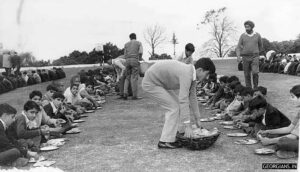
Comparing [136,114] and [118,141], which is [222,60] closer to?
[136,114]

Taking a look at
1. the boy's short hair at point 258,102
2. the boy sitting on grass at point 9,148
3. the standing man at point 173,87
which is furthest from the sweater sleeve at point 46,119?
the boy's short hair at point 258,102

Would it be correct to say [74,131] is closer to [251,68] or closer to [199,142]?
[199,142]

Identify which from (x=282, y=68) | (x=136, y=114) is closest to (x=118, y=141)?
(x=136, y=114)

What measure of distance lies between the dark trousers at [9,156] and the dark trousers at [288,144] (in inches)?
131

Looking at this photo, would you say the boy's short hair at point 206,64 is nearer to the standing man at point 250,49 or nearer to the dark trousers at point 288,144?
the dark trousers at point 288,144

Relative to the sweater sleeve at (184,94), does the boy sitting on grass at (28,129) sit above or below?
below

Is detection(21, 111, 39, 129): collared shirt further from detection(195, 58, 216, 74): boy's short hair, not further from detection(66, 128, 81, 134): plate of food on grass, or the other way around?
detection(195, 58, 216, 74): boy's short hair

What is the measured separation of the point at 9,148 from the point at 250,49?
688cm

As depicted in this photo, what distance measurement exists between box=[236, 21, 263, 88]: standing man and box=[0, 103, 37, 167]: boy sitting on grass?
6514 millimetres

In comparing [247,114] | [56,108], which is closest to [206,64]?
[247,114]

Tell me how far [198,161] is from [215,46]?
2741cm

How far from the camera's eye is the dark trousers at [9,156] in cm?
511

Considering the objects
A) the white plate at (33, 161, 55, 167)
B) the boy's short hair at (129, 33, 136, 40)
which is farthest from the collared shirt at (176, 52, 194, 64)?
the white plate at (33, 161, 55, 167)

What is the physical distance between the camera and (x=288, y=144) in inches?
203
